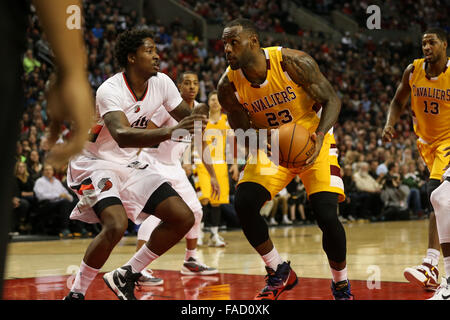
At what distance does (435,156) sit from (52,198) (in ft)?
22.5

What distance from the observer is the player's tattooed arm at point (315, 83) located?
13.8 ft

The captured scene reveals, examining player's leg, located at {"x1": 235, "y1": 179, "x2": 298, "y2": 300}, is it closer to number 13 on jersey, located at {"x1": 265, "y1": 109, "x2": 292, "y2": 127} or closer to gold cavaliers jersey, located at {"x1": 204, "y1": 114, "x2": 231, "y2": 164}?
number 13 on jersey, located at {"x1": 265, "y1": 109, "x2": 292, "y2": 127}

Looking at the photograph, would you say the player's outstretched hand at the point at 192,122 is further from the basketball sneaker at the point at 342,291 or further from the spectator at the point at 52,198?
the spectator at the point at 52,198

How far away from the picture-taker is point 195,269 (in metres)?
6.17

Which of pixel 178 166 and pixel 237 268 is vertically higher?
pixel 178 166

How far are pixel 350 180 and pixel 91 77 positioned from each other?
20.7 ft

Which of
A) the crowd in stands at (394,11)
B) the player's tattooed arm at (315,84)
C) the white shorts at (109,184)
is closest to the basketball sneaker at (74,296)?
the white shorts at (109,184)

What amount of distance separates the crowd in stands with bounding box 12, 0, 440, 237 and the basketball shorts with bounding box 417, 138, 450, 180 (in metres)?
5.36

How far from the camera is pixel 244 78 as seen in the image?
447 cm

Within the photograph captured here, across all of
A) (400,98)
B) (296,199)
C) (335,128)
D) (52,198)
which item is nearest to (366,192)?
(296,199)

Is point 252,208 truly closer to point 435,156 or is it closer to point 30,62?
point 435,156

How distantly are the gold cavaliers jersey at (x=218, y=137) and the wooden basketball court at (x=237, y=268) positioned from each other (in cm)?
131
